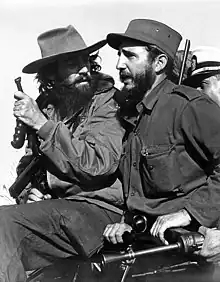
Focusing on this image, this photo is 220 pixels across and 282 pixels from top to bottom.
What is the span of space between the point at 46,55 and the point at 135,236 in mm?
1228

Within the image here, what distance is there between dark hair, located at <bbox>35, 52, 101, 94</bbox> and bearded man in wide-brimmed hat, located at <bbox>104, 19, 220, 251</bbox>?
20.3 inches

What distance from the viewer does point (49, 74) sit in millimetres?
3953

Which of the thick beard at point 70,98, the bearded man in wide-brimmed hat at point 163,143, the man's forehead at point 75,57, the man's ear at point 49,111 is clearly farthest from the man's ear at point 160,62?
the man's ear at point 49,111

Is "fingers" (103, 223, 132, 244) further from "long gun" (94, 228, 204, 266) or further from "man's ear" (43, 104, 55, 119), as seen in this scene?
"man's ear" (43, 104, 55, 119)

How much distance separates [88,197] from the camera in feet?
11.5

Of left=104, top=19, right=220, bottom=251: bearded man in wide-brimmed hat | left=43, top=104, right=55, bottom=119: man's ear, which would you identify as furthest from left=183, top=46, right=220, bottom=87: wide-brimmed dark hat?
left=43, top=104, right=55, bottom=119: man's ear

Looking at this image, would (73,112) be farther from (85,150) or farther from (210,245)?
(210,245)

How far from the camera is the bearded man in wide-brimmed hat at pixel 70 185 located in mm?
3299

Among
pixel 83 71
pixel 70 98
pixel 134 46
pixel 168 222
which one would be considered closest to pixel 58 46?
pixel 83 71

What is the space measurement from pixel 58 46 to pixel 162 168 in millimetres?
1084

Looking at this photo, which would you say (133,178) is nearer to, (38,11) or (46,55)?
(46,55)

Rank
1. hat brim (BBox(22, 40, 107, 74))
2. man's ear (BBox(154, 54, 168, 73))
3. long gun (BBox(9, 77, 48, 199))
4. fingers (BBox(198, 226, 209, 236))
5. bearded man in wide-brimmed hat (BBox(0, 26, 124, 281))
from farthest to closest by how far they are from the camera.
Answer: hat brim (BBox(22, 40, 107, 74)) < long gun (BBox(9, 77, 48, 199)) < man's ear (BBox(154, 54, 168, 73)) < bearded man in wide-brimmed hat (BBox(0, 26, 124, 281)) < fingers (BBox(198, 226, 209, 236))

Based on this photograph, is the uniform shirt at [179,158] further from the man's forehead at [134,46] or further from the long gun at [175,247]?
the man's forehead at [134,46]

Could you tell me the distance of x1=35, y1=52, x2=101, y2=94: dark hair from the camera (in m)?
3.93
